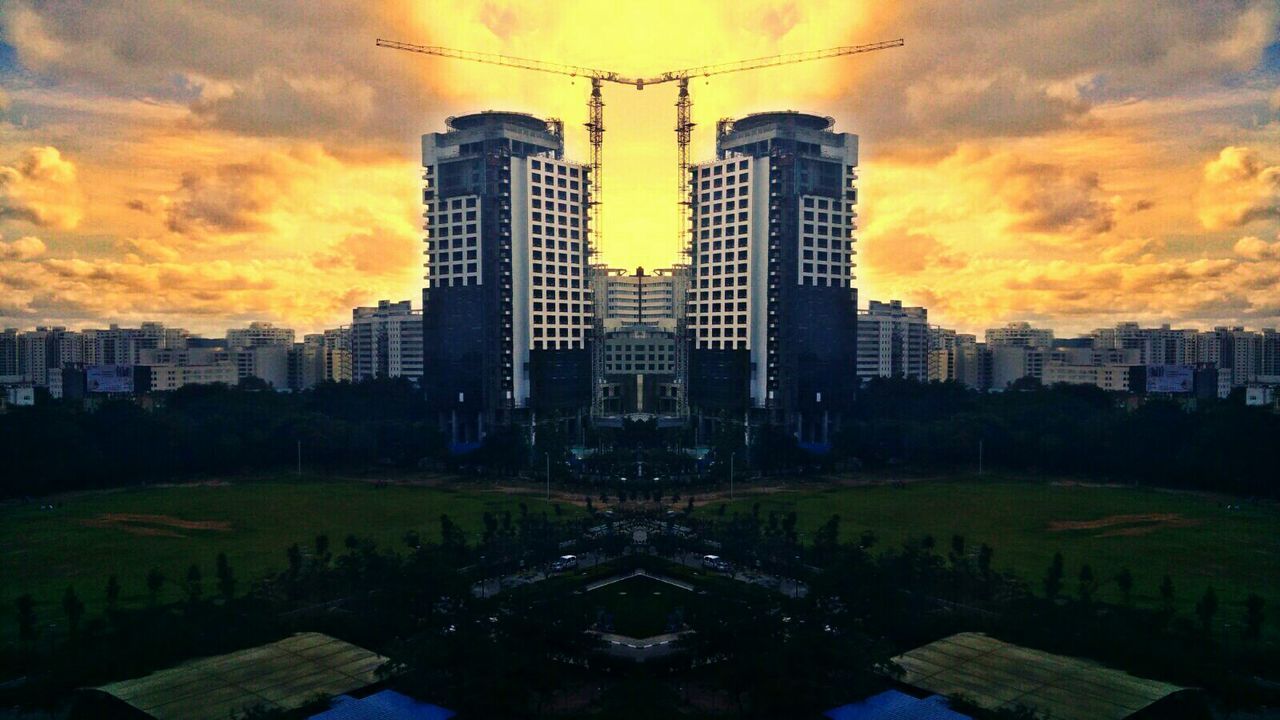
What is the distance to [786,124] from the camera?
8262cm

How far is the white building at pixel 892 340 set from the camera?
131 meters

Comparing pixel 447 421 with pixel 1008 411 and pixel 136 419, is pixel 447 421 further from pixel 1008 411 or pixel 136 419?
pixel 1008 411

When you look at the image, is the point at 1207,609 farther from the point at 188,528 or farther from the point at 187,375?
the point at 187,375

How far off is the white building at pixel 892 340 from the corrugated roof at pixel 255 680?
108 metres

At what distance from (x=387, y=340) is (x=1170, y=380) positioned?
383 feet

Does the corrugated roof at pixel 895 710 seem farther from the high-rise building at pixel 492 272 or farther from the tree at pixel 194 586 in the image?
the high-rise building at pixel 492 272

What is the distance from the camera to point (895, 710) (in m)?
22.3

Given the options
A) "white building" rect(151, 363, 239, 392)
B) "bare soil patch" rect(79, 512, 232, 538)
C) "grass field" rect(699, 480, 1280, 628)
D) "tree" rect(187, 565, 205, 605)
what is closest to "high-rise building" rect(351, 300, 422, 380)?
"white building" rect(151, 363, 239, 392)

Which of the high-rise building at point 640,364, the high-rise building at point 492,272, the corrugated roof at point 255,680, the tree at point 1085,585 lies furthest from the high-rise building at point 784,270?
the corrugated roof at point 255,680

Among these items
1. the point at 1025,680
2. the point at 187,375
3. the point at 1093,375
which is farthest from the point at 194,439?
the point at 1093,375

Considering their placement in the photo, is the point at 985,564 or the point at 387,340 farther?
the point at 387,340

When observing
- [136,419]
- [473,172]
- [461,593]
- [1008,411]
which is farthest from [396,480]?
[1008,411]

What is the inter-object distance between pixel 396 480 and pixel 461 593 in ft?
141

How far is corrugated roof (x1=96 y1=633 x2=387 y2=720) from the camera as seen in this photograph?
22469 millimetres
